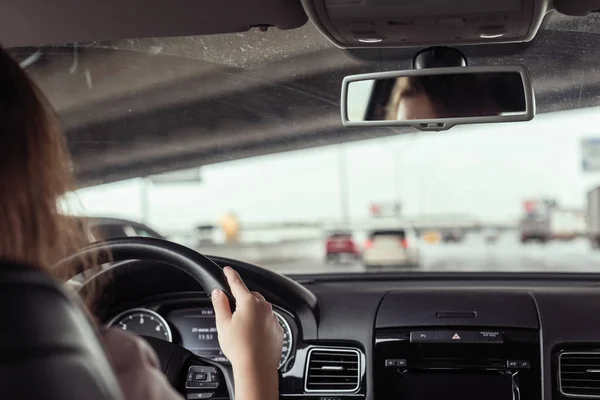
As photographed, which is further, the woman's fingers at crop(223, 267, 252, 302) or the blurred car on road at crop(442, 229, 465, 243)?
the blurred car on road at crop(442, 229, 465, 243)

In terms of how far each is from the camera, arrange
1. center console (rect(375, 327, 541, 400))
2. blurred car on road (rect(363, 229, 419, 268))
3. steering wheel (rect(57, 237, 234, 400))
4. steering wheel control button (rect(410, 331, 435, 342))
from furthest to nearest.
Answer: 1. blurred car on road (rect(363, 229, 419, 268))
2. steering wheel control button (rect(410, 331, 435, 342))
3. center console (rect(375, 327, 541, 400))
4. steering wheel (rect(57, 237, 234, 400))

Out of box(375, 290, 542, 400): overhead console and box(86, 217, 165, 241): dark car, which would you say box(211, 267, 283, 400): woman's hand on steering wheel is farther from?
box(86, 217, 165, 241): dark car

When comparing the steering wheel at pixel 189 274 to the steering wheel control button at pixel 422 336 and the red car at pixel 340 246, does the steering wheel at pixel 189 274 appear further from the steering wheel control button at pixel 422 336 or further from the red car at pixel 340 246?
the red car at pixel 340 246

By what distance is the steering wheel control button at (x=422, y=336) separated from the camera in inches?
156

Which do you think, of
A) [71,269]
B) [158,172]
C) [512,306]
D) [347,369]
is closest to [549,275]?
[512,306]

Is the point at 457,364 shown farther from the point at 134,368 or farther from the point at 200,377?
the point at 134,368

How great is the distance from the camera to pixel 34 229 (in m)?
1.52

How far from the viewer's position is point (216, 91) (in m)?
5.53

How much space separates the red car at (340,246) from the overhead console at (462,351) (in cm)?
708

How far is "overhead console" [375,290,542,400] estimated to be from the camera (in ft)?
12.7

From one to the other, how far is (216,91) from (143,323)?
1993 millimetres

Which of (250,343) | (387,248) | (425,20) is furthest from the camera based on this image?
(387,248)

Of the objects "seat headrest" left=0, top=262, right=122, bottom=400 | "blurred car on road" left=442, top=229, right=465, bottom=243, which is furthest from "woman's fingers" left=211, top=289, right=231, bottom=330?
"blurred car on road" left=442, top=229, right=465, bottom=243

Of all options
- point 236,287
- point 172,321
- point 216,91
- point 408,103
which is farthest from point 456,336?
point 216,91
